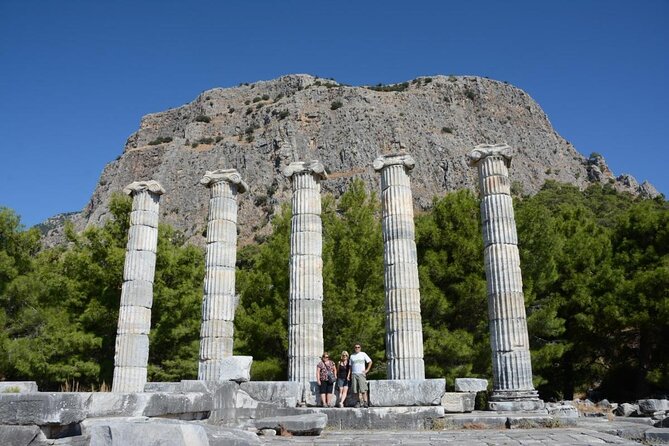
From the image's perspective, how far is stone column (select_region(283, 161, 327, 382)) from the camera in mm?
16609

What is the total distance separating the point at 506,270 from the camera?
645 inches

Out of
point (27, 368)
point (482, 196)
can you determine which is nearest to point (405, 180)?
point (482, 196)

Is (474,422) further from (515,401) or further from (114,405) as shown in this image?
(114,405)

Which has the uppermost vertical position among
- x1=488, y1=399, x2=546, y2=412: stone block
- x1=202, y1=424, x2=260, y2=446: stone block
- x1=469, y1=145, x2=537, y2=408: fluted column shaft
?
x1=469, y1=145, x2=537, y2=408: fluted column shaft

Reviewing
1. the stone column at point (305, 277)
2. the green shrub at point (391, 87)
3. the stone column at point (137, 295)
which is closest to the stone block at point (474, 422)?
the stone column at point (305, 277)

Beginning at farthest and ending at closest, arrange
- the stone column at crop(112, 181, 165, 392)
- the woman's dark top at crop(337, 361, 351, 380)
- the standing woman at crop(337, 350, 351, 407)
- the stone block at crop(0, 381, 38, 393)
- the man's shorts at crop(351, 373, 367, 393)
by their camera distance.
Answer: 1. the stone column at crop(112, 181, 165, 392)
2. the woman's dark top at crop(337, 361, 351, 380)
3. the standing woman at crop(337, 350, 351, 407)
4. the man's shorts at crop(351, 373, 367, 393)
5. the stone block at crop(0, 381, 38, 393)

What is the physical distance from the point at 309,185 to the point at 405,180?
11.0 feet

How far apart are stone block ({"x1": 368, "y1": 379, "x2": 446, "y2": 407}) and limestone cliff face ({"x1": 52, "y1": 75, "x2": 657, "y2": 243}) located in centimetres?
6351

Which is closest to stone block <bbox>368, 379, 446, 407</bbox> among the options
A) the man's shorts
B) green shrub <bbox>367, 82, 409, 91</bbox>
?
the man's shorts

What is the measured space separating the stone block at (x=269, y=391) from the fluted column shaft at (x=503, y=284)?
20.9 feet

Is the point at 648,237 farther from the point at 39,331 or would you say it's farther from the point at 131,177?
the point at 131,177

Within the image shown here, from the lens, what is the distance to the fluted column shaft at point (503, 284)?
15281mm

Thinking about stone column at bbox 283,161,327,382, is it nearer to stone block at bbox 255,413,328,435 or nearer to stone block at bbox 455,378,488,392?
stone block at bbox 455,378,488,392

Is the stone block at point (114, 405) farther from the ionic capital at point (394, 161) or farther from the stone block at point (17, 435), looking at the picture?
the ionic capital at point (394, 161)
